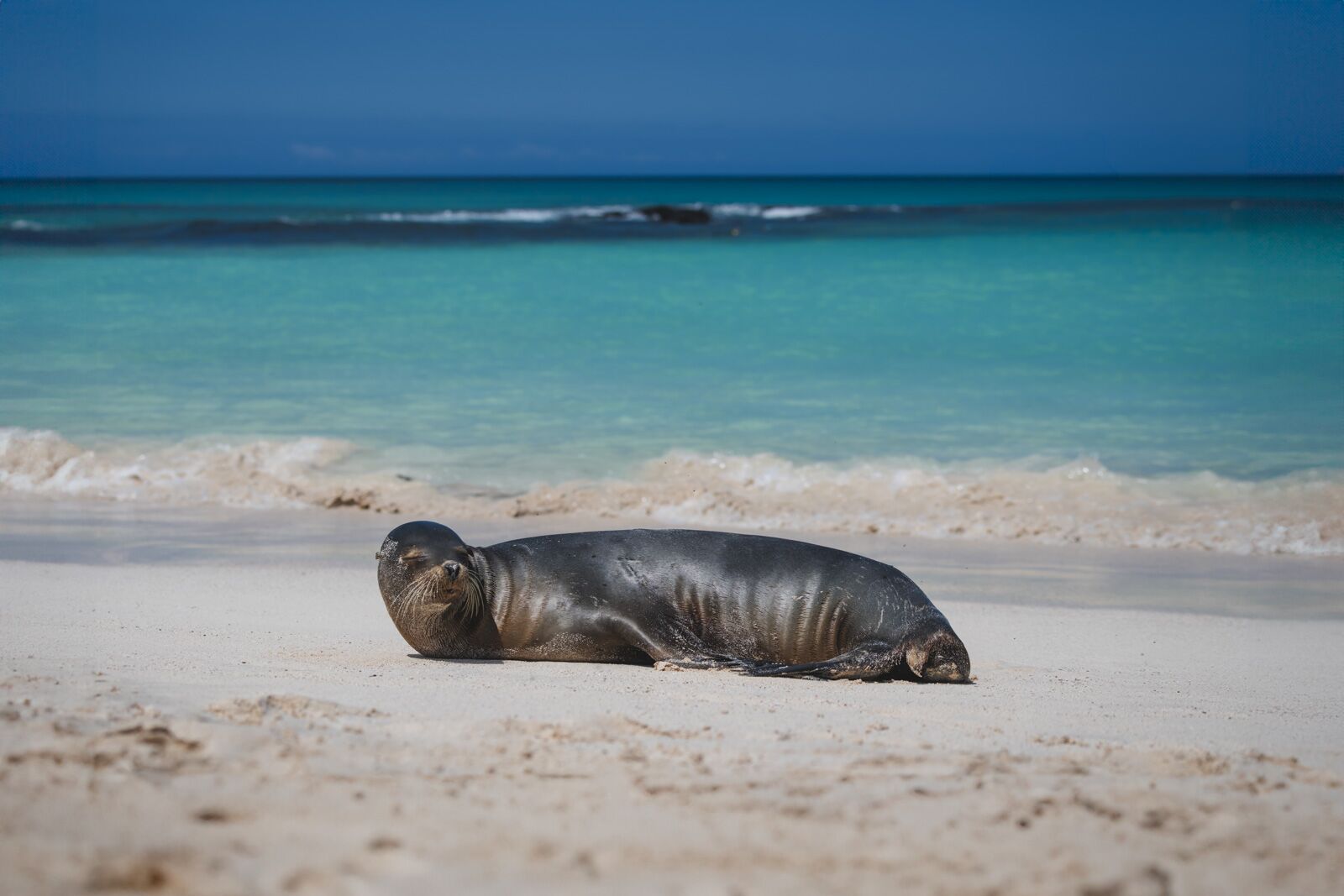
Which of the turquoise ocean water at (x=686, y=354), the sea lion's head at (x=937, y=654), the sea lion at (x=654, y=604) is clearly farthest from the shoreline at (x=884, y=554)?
the sea lion's head at (x=937, y=654)

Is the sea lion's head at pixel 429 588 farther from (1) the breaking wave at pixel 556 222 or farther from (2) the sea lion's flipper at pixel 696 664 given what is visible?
(1) the breaking wave at pixel 556 222

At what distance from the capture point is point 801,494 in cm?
916

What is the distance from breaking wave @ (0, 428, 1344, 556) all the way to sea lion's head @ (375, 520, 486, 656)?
3188 mm

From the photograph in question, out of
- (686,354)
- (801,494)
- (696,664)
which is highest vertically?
(686,354)

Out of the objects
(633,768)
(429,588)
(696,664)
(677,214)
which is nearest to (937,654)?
(696,664)

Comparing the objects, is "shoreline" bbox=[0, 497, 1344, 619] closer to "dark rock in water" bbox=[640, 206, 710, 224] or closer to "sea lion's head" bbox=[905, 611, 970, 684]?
"sea lion's head" bbox=[905, 611, 970, 684]

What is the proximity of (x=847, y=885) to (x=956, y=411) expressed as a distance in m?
9.68

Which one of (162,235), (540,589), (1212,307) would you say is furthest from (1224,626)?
(162,235)

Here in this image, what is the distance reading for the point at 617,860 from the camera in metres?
2.39

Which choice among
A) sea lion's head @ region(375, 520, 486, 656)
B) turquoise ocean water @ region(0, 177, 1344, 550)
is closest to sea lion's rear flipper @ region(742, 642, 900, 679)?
sea lion's head @ region(375, 520, 486, 656)

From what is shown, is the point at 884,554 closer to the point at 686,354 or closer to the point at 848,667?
the point at 848,667

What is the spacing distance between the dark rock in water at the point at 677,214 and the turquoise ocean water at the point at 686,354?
970 cm

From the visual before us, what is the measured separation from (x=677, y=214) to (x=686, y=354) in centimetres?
2929

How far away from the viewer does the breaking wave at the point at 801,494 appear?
817cm
